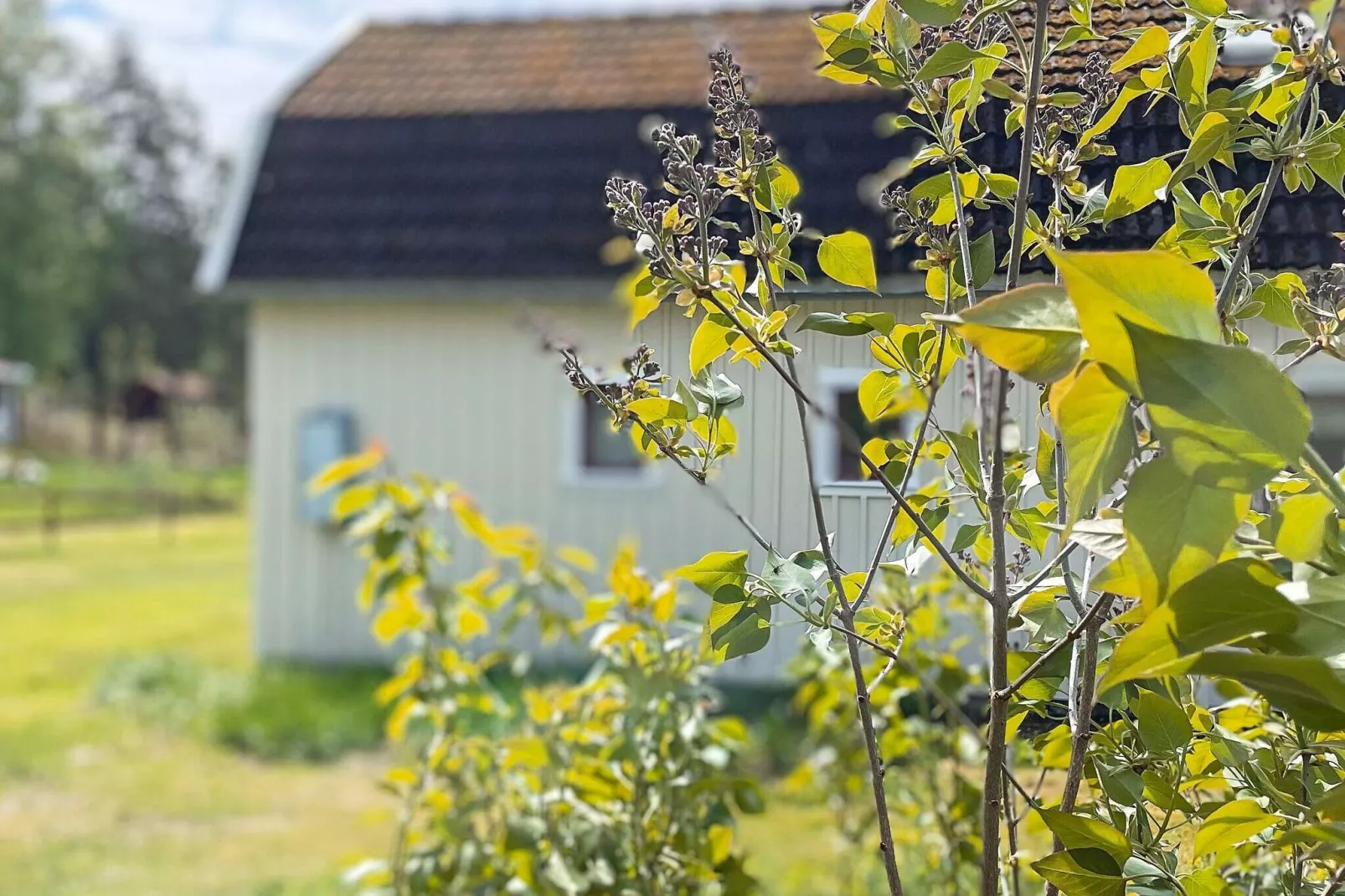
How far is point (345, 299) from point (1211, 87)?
6717 millimetres

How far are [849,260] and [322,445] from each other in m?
6.97

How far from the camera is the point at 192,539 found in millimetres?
16719

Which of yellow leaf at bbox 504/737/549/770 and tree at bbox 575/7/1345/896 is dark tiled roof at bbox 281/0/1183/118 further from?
tree at bbox 575/7/1345/896

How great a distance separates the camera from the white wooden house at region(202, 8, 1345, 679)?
7.14m

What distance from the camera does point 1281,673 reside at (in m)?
0.67

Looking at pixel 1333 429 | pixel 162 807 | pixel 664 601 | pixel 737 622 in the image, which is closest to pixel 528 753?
pixel 664 601

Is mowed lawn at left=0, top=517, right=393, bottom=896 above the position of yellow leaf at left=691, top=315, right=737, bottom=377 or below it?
below

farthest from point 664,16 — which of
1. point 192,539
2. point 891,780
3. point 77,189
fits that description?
point 77,189

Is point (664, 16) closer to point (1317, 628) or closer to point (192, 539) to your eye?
point (1317, 628)

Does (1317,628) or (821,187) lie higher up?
(821,187)

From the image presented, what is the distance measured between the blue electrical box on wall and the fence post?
337 inches

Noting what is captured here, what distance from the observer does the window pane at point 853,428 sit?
283 centimetres

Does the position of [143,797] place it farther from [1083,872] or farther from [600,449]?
[1083,872]

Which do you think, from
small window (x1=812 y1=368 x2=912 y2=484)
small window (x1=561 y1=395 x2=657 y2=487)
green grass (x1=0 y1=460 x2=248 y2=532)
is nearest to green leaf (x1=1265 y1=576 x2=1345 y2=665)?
small window (x1=812 y1=368 x2=912 y2=484)
